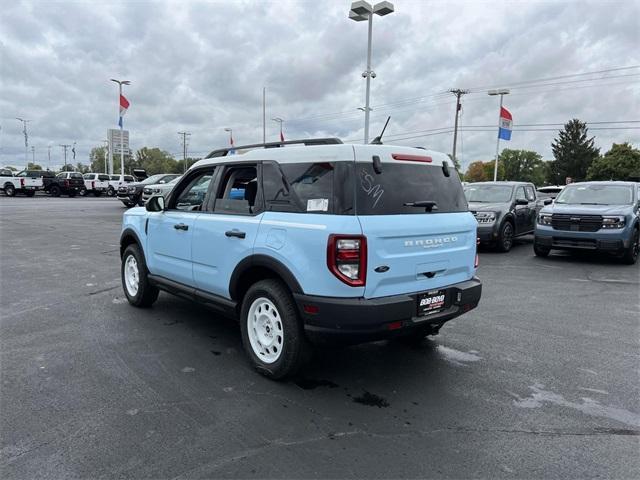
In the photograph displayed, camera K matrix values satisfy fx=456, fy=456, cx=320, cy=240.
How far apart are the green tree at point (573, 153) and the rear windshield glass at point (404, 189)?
8213 centimetres

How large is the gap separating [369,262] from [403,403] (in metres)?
1.13

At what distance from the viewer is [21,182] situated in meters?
34.6

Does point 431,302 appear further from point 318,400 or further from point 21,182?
point 21,182

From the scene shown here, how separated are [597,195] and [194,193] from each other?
953 cm

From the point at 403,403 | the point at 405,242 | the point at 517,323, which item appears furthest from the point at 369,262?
the point at 517,323

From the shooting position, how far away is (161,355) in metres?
4.32

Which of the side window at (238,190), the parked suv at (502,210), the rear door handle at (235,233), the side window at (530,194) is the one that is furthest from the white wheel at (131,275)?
the side window at (530,194)

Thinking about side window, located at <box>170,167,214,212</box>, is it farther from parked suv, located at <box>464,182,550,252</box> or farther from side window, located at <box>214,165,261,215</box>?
parked suv, located at <box>464,182,550,252</box>

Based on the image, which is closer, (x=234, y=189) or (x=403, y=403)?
(x=403, y=403)

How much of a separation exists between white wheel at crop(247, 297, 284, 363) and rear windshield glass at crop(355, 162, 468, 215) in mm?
1162

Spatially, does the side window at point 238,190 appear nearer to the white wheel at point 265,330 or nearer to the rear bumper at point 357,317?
the white wheel at point 265,330

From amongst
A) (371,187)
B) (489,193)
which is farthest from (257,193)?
(489,193)

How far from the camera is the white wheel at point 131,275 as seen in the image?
595 cm

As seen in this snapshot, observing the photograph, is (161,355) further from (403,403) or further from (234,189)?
(403,403)
